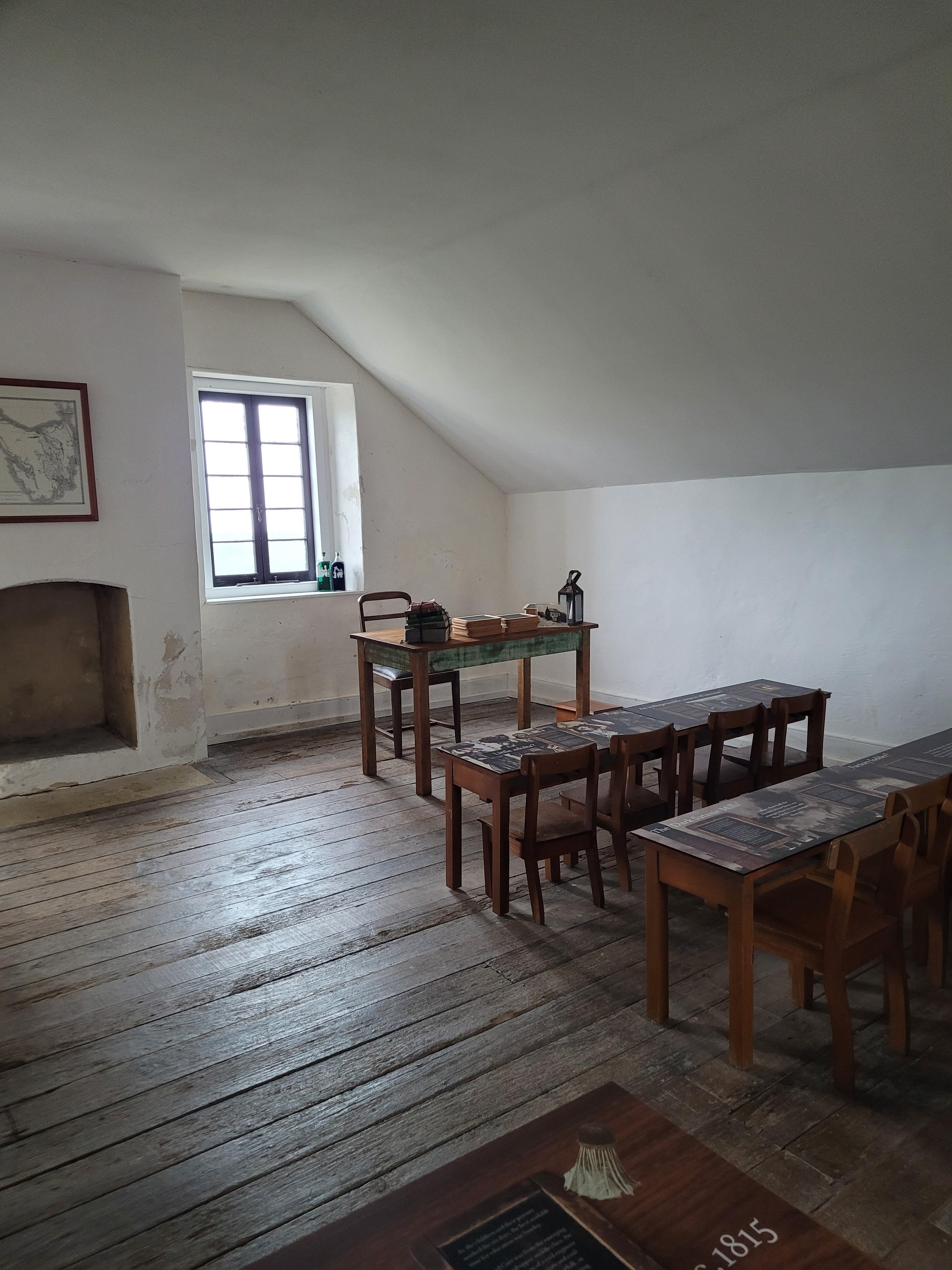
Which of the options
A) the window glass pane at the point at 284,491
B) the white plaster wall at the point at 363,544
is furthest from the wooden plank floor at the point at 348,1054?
the window glass pane at the point at 284,491

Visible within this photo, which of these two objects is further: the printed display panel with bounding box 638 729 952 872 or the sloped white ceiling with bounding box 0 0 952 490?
the sloped white ceiling with bounding box 0 0 952 490

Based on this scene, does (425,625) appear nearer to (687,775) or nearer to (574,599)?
(574,599)

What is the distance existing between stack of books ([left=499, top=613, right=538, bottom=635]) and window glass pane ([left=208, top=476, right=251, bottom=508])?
7.38 feet

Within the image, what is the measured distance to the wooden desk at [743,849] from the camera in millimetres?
2314

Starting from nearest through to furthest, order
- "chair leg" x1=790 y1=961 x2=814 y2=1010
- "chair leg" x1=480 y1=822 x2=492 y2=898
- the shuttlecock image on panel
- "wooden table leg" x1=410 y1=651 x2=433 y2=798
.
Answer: the shuttlecock image on panel → "chair leg" x1=790 y1=961 x2=814 y2=1010 → "chair leg" x1=480 y1=822 x2=492 y2=898 → "wooden table leg" x1=410 y1=651 x2=433 y2=798

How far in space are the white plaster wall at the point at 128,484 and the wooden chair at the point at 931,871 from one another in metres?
4.16

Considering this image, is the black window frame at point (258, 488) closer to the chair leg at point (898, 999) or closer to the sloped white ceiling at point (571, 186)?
the sloped white ceiling at point (571, 186)

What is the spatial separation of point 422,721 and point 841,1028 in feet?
8.94

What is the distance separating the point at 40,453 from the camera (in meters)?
4.66

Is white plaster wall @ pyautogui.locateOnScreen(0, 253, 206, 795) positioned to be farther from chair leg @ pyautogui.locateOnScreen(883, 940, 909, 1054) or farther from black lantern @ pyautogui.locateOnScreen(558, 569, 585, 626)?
chair leg @ pyautogui.locateOnScreen(883, 940, 909, 1054)

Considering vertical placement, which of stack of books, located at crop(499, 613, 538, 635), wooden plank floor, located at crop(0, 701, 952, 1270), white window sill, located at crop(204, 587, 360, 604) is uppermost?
white window sill, located at crop(204, 587, 360, 604)

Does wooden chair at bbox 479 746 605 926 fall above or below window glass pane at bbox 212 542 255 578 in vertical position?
below

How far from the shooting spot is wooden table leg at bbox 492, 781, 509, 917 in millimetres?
3197

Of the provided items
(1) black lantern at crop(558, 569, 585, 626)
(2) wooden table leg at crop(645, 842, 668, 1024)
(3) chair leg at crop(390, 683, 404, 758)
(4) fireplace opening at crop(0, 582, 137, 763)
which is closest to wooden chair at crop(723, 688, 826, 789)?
(2) wooden table leg at crop(645, 842, 668, 1024)
